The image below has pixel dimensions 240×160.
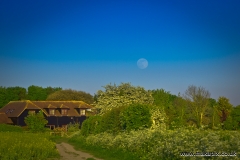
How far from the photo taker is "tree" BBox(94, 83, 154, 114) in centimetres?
3555

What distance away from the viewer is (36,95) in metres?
104

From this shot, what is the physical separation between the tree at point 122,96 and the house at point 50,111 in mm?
32071

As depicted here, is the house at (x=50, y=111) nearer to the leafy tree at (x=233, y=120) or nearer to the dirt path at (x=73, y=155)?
the leafy tree at (x=233, y=120)

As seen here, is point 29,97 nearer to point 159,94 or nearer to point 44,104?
point 44,104

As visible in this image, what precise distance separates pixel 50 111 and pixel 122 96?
36.5 m

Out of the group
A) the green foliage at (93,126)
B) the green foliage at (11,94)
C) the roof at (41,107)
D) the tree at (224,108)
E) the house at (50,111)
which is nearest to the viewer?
the green foliage at (93,126)

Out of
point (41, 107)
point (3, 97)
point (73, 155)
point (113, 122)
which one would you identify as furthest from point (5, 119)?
point (73, 155)

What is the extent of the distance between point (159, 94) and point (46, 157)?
124 ft

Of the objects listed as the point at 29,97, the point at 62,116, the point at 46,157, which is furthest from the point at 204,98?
the point at 29,97

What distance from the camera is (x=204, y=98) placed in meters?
53.9

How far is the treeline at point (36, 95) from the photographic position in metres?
93.9

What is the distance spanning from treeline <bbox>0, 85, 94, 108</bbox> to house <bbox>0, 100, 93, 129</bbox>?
22.3 m

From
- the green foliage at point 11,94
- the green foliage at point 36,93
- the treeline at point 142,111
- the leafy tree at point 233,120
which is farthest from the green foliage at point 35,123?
the green foliage at point 36,93

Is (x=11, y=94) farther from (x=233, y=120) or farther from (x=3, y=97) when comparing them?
(x=233, y=120)
